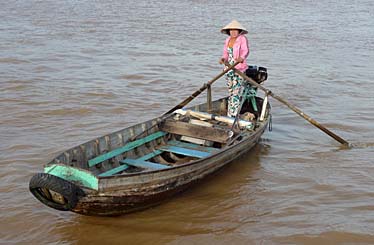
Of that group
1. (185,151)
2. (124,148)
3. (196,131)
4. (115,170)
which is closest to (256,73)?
(196,131)

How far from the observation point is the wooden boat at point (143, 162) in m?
4.28

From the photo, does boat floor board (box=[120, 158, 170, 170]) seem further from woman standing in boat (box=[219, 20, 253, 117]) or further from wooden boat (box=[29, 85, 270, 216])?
woman standing in boat (box=[219, 20, 253, 117])

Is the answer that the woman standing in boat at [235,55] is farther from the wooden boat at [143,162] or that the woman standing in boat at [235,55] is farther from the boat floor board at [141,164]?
the boat floor board at [141,164]

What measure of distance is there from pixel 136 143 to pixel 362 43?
1143 cm

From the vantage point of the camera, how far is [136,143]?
5.73m

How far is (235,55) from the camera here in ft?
22.1

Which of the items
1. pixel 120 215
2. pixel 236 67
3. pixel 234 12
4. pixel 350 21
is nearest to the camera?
pixel 120 215

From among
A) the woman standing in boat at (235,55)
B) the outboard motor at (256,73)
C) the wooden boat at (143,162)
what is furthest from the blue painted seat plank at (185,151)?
the outboard motor at (256,73)

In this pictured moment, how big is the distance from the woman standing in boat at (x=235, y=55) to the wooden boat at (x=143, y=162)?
1.27ft

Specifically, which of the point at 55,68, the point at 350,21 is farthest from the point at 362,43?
the point at 55,68

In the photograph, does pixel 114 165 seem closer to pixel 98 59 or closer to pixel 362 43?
pixel 98 59

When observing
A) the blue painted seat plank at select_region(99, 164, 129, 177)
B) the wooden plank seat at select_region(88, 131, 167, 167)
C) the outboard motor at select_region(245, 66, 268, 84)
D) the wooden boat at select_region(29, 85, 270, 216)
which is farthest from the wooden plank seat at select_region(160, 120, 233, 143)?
the outboard motor at select_region(245, 66, 268, 84)

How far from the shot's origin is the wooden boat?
4.28m

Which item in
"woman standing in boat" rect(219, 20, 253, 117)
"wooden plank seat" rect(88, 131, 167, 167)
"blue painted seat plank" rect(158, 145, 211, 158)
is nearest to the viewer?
"wooden plank seat" rect(88, 131, 167, 167)
